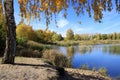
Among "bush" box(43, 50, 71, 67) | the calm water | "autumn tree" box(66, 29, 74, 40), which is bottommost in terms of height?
the calm water

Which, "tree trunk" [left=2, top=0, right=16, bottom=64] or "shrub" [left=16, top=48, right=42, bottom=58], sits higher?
"tree trunk" [left=2, top=0, right=16, bottom=64]

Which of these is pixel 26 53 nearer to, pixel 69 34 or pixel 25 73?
pixel 25 73

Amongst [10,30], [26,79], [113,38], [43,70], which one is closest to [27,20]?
[10,30]

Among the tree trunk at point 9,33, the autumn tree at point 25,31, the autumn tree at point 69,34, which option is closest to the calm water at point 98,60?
the tree trunk at point 9,33

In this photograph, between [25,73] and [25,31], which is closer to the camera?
[25,73]

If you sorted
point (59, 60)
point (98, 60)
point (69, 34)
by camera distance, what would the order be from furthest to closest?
1. point (69, 34)
2. point (98, 60)
3. point (59, 60)

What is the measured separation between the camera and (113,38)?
340ft

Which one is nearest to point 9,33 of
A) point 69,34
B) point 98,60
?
point 98,60

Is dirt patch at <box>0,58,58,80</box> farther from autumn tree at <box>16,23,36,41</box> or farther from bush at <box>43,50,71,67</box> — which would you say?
autumn tree at <box>16,23,36,41</box>

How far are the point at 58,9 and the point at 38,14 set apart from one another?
1071mm

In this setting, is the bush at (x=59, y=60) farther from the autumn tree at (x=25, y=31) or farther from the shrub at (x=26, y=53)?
the autumn tree at (x=25, y=31)

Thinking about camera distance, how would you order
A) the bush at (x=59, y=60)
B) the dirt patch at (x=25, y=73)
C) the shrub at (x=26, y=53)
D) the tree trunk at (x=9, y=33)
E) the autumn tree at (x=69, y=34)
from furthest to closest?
the autumn tree at (x=69, y=34)
the shrub at (x=26, y=53)
the bush at (x=59, y=60)
the tree trunk at (x=9, y=33)
the dirt patch at (x=25, y=73)

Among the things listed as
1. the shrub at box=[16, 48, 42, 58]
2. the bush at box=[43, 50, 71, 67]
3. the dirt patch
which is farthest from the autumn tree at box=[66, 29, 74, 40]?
the dirt patch

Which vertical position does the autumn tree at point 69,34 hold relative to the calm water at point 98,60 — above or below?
above
